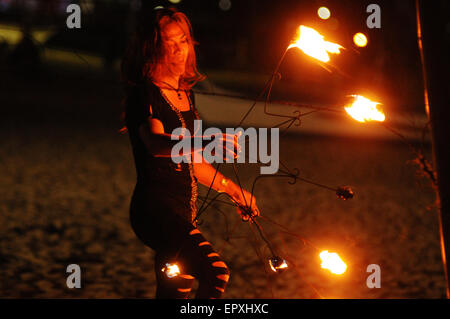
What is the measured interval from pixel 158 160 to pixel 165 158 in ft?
0.12

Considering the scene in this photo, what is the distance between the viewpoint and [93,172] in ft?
33.5

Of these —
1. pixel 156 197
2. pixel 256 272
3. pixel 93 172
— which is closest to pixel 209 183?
pixel 156 197

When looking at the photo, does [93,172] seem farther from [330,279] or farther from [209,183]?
[209,183]

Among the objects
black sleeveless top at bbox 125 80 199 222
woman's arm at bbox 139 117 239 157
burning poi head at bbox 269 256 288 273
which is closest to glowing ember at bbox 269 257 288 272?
burning poi head at bbox 269 256 288 273

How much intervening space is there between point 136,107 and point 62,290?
2801mm

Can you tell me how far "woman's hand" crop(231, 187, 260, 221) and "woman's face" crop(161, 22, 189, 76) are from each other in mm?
750

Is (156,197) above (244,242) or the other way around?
the other way around

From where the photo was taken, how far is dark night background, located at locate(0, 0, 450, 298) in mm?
3830

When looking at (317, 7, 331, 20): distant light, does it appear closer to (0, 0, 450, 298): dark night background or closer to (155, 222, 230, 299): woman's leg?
(0, 0, 450, 298): dark night background

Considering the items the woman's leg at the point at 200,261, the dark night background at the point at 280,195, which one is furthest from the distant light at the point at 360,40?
the woman's leg at the point at 200,261

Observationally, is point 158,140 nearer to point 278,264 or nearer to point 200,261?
point 200,261

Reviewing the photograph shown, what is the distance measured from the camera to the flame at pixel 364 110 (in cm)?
296

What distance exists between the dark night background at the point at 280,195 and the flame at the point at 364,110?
434 mm

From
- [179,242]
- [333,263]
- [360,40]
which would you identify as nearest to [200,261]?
[179,242]
